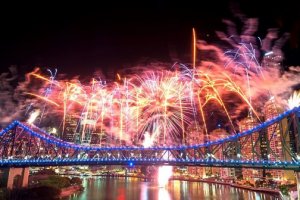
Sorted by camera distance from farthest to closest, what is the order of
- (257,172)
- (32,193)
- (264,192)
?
(257,172) → (264,192) → (32,193)

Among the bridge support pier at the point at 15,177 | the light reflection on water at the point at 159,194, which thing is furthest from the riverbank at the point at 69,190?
the bridge support pier at the point at 15,177

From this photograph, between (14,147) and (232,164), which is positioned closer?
(232,164)

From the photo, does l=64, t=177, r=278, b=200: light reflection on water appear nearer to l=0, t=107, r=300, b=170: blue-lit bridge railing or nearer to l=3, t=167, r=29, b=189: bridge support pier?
l=0, t=107, r=300, b=170: blue-lit bridge railing

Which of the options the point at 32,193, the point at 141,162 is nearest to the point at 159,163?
the point at 141,162

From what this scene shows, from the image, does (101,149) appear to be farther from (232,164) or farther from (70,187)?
(232,164)

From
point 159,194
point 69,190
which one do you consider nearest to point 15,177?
point 69,190

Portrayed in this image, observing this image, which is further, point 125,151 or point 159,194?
point 125,151

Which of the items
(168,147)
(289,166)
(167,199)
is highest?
(168,147)

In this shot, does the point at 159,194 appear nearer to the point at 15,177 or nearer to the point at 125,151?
the point at 125,151

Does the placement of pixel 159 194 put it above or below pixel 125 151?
below

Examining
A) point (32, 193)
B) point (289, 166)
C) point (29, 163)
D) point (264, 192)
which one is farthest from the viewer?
point (264, 192)
